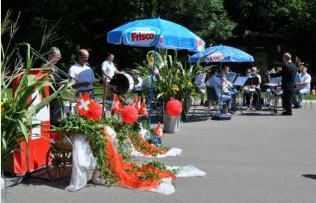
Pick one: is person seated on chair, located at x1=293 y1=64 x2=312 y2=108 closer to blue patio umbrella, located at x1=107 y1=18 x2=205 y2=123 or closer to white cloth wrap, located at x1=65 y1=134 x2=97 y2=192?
blue patio umbrella, located at x1=107 y1=18 x2=205 y2=123

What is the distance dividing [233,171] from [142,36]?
4067 mm

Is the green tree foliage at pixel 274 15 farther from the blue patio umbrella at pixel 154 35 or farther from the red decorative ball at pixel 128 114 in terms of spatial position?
the red decorative ball at pixel 128 114

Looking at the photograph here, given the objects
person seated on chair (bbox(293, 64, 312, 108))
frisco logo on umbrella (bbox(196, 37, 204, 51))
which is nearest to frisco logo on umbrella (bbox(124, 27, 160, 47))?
frisco logo on umbrella (bbox(196, 37, 204, 51))

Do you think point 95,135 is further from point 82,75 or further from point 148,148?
point 82,75

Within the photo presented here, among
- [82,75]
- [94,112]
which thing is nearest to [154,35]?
[82,75]

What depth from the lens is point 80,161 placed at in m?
6.25

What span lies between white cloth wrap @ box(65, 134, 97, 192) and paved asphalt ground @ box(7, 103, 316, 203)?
124 mm

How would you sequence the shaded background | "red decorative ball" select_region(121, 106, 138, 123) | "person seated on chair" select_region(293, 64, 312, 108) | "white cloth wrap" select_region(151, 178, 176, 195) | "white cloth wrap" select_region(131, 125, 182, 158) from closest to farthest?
"white cloth wrap" select_region(151, 178, 176, 195) → "red decorative ball" select_region(121, 106, 138, 123) → "white cloth wrap" select_region(131, 125, 182, 158) → "person seated on chair" select_region(293, 64, 312, 108) → the shaded background

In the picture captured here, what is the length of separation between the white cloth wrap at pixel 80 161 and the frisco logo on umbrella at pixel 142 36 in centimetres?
440

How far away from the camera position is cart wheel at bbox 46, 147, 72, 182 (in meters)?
6.63

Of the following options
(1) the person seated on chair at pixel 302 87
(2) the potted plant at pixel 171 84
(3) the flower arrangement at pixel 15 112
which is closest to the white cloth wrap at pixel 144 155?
(2) the potted plant at pixel 171 84

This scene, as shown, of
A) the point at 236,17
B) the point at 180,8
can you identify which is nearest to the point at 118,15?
the point at 180,8

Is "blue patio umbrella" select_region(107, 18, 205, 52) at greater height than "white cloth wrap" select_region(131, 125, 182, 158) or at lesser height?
greater

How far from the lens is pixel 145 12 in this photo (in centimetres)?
2978
